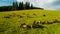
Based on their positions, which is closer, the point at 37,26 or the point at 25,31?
the point at 25,31

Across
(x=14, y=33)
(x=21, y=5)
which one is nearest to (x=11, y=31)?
(x=14, y=33)

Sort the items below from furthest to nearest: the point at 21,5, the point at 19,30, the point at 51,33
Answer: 1. the point at 21,5
2. the point at 19,30
3. the point at 51,33

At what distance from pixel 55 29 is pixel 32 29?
3.45 meters

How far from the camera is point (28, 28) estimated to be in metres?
25.9

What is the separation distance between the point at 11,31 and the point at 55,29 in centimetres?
657

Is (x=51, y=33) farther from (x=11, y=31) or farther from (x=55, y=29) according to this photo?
(x=11, y=31)

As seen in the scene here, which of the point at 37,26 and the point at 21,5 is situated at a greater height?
the point at 37,26

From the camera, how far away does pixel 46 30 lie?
2489 centimetres

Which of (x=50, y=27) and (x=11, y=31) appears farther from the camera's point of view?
(x=50, y=27)

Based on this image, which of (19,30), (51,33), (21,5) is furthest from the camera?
(21,5)

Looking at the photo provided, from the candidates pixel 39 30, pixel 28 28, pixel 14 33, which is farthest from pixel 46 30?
pixel 14 33

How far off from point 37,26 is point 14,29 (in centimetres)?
363

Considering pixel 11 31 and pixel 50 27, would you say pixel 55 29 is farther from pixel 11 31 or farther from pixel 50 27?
pixel 11 31

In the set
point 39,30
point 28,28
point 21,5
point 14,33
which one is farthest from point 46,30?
point 21,5
